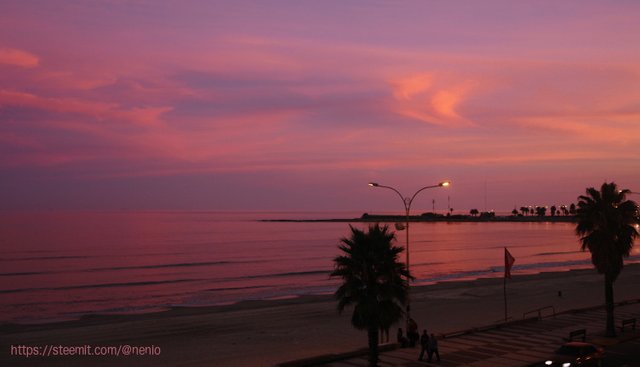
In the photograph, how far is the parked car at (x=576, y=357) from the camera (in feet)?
65.3

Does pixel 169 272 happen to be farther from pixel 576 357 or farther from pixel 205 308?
pixel 576 357

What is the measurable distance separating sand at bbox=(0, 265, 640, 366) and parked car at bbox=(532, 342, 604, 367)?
436 inches

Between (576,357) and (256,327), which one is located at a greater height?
(576,357)

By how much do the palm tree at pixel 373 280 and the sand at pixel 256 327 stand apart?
291 inches

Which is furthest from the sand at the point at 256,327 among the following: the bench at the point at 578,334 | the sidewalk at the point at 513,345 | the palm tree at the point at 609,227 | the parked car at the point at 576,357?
the parked car at the point at 576,357

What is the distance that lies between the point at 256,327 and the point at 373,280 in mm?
18618

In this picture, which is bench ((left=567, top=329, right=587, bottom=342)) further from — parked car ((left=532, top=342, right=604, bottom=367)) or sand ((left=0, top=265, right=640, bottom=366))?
sand ((left=0, top=265, right=640, bottom=366))

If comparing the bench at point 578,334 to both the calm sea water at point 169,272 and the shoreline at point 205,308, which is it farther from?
the calm sea water at point 169,272

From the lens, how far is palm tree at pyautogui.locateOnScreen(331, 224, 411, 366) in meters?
20.5

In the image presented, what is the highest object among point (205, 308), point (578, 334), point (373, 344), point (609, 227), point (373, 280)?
point (609, 227)

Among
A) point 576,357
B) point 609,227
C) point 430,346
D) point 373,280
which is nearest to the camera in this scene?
point 576,357

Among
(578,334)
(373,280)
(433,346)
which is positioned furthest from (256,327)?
(578,334)

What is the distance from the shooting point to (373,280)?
20625 millimetres

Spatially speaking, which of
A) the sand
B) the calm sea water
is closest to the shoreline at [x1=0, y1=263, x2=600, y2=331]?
the sand
